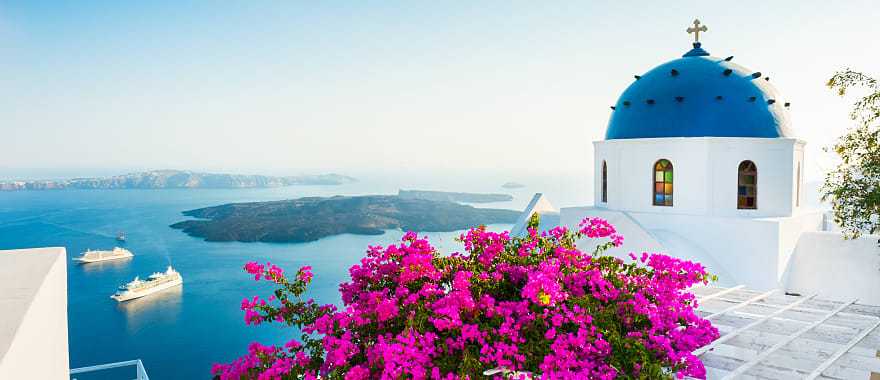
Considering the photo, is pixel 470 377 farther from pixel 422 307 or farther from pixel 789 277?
pixel 789 277

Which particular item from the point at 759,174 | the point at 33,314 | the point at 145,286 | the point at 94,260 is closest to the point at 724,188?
the point at 759,174

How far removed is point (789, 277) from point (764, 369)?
7.61m

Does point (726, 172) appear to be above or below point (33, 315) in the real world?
above

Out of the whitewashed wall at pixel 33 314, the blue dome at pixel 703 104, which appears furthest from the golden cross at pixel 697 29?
the whitewashed wall at pixel 33 314

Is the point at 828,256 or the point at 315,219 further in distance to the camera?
the point at 315,219

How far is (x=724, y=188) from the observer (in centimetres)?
1023

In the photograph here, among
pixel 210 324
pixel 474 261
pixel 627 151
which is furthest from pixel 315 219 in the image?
pixel 474 261

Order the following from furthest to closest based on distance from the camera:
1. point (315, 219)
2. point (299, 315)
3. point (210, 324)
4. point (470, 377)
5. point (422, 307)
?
point (315, 219), point (210, 324), point (299, 315), point (422, 307), point (470, 377)

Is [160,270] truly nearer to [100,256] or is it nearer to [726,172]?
[100,256]

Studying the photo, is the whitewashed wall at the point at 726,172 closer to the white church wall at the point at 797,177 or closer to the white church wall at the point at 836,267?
the white church wall at the point at 797,177

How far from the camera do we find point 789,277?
10.1 m

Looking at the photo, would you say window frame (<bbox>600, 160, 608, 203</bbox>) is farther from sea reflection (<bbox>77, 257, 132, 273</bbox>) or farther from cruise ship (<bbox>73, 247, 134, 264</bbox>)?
cruise ship (<bbox>73, 247, 134, 264</bbox>)

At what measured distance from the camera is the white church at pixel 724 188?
9.71 m

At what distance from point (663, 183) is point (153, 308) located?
137ft
